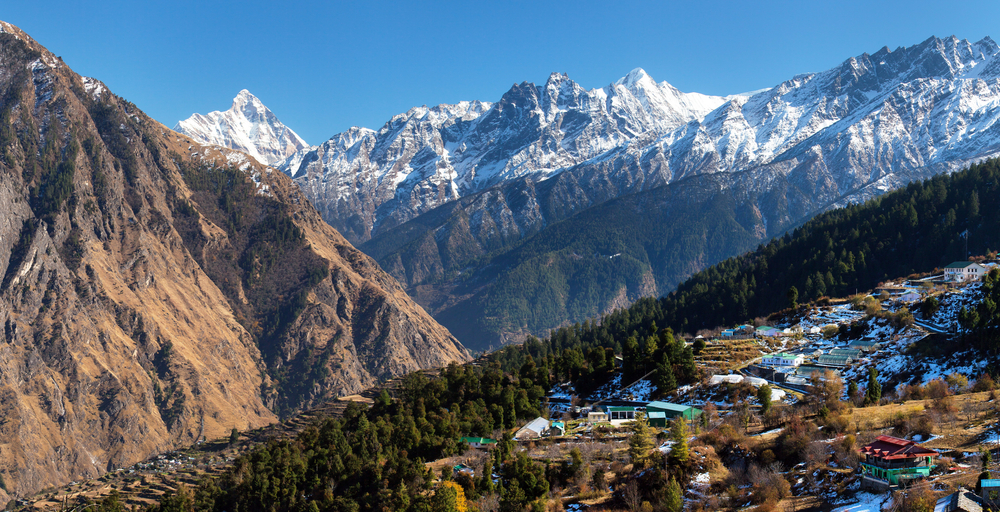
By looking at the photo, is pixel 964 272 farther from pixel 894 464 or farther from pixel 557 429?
pixel 894 464

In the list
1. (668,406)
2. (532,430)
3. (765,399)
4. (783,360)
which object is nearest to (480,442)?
(532,430)

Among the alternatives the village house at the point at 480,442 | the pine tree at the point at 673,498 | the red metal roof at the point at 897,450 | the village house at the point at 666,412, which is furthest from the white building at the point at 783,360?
the red metal roof at the point at 897,450

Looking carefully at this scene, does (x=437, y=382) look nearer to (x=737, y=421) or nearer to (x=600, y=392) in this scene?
(x=600, y=392)

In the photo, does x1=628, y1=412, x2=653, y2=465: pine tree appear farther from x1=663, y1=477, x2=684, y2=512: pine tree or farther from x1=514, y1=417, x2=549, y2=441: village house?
x1=514, y1=417, x2=549, y2=441: village house

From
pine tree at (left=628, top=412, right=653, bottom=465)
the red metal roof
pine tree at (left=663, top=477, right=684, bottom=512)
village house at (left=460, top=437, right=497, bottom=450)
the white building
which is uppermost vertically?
the white building

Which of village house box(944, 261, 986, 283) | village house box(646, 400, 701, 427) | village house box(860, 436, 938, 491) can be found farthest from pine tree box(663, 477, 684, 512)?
village house box(944, 261, 986, 283)

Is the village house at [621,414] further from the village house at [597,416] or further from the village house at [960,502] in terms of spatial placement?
the village house at [960,502]

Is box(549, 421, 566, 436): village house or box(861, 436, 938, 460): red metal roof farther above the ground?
box(549, 421, 566, 436): village house
